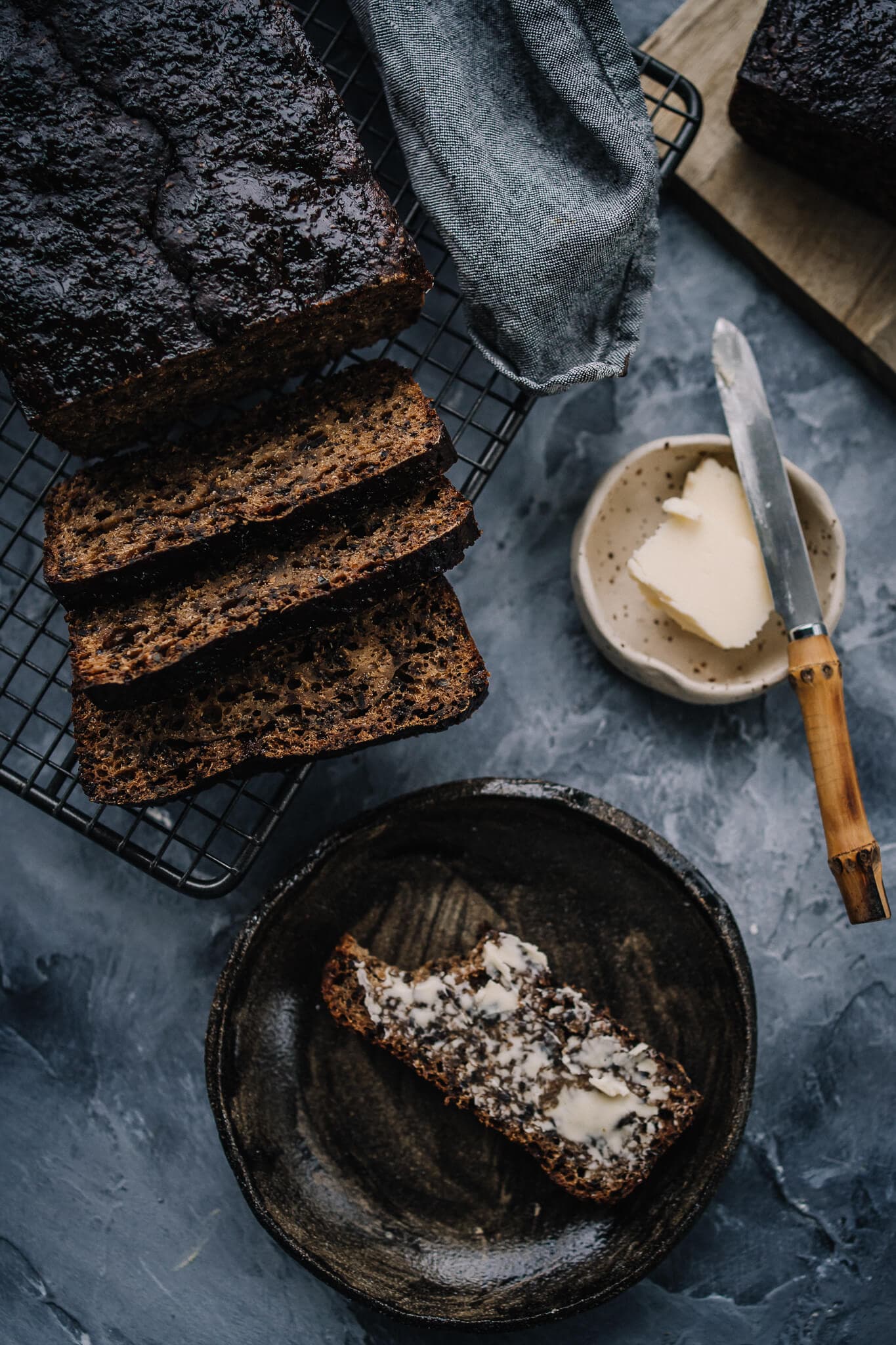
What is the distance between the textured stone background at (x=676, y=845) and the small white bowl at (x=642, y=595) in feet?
0.51

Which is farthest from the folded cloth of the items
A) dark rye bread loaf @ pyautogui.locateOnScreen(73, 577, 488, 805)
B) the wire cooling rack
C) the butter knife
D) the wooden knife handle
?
the wooden knife handle

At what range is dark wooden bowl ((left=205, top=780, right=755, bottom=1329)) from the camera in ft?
8.73

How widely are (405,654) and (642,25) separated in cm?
220

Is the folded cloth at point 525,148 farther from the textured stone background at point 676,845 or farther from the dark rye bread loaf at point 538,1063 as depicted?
the dark rye bread loaf at point 538,1063

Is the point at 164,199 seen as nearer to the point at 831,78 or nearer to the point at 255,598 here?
the point at 255,598

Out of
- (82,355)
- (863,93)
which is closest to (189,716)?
(82,355)

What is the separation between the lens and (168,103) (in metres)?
2.35

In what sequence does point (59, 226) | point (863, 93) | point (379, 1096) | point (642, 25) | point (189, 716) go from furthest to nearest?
1. point (642, 25)
2. point (379, 1096)
3. point (863, 93)
4. point (189, 716)
5. point (59, 226)

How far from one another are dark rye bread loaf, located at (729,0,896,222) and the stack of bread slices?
4.44 ft

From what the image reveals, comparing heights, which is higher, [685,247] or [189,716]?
[685,247]

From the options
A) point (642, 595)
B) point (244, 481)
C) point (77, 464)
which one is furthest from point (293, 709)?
point (642, 595)

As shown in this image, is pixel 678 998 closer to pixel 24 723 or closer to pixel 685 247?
pixel 24 723

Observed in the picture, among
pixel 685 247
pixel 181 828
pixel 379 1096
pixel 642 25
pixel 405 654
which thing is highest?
pixel 642 25

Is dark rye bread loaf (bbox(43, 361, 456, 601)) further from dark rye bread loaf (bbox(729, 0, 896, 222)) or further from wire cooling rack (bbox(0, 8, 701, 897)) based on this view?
dark rye bread loaf (bbox(729, 0, 896, 222))
